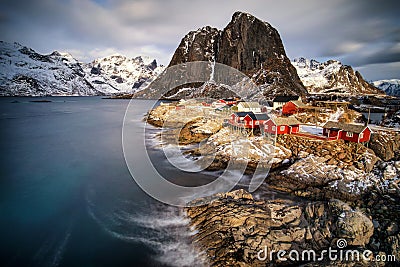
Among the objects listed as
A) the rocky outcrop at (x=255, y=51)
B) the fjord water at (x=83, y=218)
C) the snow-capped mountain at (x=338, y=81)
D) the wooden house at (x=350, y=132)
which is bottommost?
the fjord water at (x=83, y=218)

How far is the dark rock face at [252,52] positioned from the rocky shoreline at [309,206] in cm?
6967

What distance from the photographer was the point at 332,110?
40750mm

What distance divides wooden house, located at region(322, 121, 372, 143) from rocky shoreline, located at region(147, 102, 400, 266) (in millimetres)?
691

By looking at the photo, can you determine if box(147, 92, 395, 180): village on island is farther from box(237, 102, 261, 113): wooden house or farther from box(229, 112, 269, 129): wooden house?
box(237, 102, 261, 113): wooden house

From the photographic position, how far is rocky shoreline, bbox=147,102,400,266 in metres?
10.4

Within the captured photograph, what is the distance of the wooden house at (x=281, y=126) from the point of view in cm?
2483

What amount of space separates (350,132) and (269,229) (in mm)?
17050

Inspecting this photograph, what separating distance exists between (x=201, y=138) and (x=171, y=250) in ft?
69.2

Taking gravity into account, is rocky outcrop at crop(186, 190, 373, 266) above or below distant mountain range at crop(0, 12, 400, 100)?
below

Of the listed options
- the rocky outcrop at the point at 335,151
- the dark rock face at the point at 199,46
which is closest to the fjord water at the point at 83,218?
the rocky outcrop at the point at 335,151

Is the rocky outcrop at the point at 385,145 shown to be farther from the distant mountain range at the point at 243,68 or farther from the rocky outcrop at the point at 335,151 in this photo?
the distant mountain range at the point at 243,68

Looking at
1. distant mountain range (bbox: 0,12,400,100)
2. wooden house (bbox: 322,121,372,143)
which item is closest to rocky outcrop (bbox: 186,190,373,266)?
wooden house (bbox: 322,121,372,143)

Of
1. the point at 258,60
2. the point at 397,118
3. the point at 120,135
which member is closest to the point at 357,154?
the point at 397,118

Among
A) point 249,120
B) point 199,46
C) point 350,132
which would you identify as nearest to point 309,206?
point 350,132
